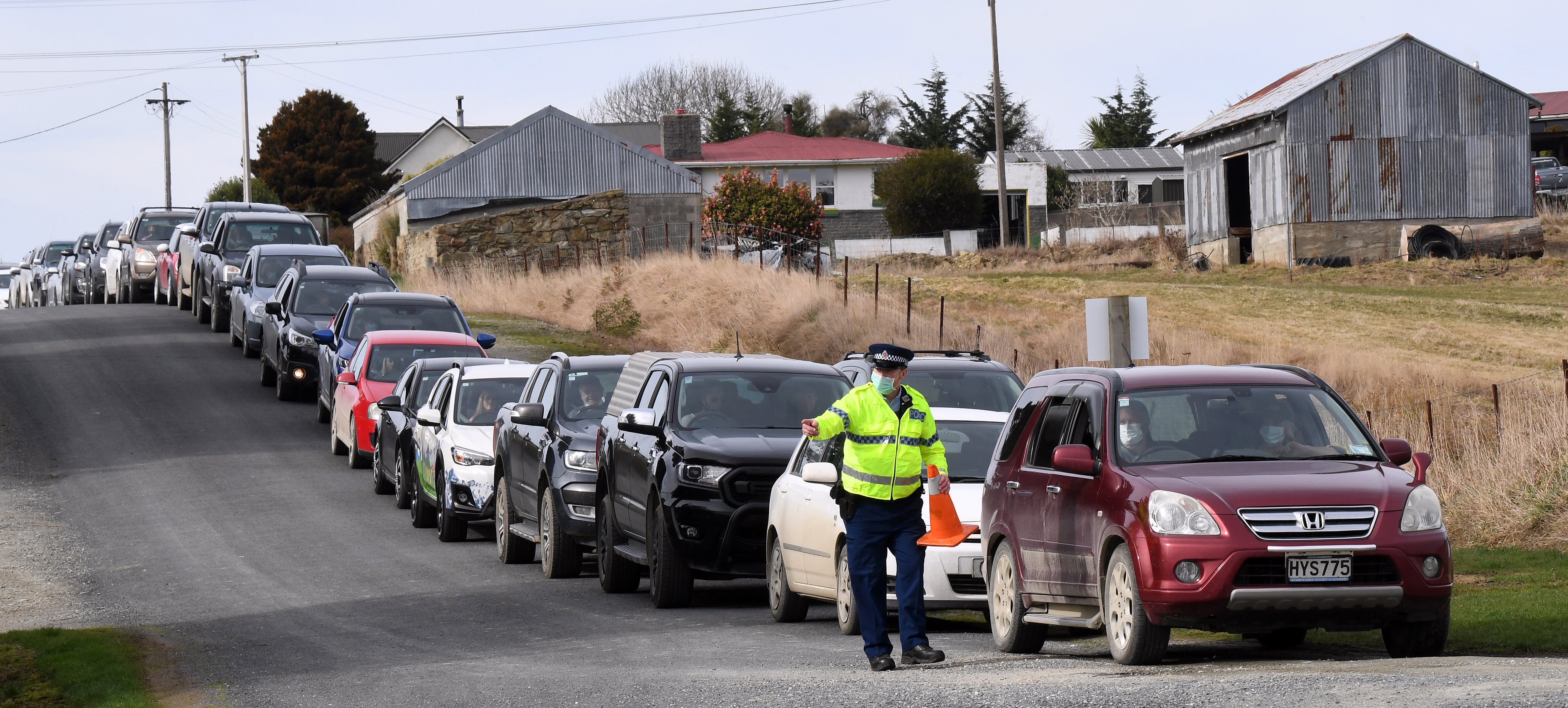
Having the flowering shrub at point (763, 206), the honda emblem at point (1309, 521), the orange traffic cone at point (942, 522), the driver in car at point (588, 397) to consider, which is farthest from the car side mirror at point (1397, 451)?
the flowering shrub at point (763, 206)

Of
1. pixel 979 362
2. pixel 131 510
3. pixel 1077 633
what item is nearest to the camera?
pixel 1077 633

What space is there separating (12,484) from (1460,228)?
38.2 metres

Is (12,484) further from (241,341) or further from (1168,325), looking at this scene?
(1168,325)

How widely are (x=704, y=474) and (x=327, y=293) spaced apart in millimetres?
16057

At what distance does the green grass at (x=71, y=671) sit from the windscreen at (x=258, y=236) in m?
21.7

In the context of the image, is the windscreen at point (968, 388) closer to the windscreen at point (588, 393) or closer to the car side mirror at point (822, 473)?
the windscreen at point (588, 393)

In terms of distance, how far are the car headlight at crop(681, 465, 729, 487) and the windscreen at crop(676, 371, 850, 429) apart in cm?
69

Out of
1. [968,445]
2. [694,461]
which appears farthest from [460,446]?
[968,445]

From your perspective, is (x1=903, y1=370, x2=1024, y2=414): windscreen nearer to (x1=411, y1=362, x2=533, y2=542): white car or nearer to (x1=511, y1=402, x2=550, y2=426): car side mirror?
(x1=511, y1=402, x2=550, y2=426): car side mirror

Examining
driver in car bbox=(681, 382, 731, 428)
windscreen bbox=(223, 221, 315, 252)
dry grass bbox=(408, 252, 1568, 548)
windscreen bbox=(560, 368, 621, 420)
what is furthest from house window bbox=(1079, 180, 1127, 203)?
driver in car bbox=(681, 382, 731, 428)

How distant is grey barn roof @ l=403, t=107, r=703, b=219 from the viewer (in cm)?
5825

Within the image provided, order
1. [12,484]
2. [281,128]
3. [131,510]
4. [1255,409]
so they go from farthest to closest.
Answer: [281,128], [12,484], [131,510], [1255,409]

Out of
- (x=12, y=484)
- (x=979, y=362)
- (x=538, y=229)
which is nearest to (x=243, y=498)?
(x=12, y=484)

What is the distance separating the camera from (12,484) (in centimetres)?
2131
